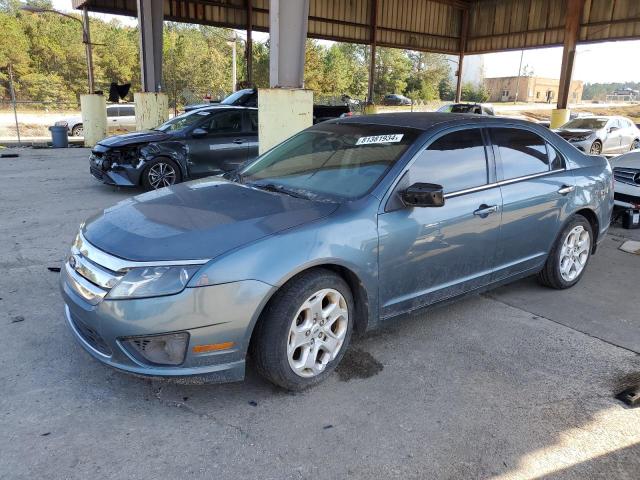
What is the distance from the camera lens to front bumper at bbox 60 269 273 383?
266 centimetres

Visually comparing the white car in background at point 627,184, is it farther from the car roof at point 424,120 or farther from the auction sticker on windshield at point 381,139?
the auction sticker on windshield at point 381,139

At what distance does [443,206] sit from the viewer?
11.8ft

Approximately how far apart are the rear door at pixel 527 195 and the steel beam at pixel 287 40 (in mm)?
4352

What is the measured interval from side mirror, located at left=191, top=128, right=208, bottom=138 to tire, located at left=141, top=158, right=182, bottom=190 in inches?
24.5

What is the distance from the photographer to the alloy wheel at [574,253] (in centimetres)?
481

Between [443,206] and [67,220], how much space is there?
548 centimetres

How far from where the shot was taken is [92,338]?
9.63ft

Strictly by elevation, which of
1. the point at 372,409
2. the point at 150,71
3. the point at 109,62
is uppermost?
the point at 109,62

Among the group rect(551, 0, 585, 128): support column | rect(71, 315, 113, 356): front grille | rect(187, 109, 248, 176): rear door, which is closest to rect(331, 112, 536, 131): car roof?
rect(71, 315, 113, 356): front grille

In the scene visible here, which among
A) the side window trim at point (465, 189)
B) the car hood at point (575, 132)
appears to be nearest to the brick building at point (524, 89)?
the car hood at point (575, 132)

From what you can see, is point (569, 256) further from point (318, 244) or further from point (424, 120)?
point (318, 244)

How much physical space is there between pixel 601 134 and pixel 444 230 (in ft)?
49.4

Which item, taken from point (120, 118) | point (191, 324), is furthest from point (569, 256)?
point (120, 118)

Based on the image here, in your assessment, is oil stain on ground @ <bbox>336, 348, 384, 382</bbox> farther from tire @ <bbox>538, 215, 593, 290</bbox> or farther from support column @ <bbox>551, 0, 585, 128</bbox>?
support column @ <bbox>551, 0, 585, 128</bbox>
